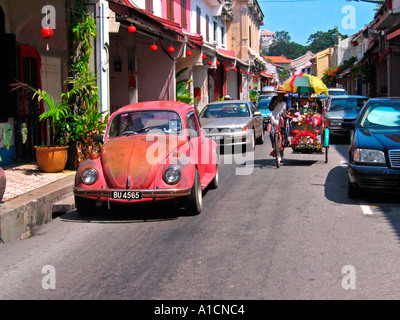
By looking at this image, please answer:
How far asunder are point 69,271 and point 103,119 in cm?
793

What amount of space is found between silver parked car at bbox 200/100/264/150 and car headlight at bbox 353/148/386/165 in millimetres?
7260

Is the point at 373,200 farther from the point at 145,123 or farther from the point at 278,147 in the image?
the point at 278,147

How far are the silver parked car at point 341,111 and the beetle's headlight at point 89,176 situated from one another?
489 inches

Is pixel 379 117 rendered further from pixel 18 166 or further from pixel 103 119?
pixel 18 166

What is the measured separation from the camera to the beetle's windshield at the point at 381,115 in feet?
32.0

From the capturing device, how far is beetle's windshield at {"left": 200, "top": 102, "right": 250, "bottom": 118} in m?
17.5

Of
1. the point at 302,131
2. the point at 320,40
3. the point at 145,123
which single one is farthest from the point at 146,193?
the point at 320,40

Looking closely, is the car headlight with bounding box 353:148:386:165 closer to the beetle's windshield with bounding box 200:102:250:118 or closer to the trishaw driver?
the trishaw driver

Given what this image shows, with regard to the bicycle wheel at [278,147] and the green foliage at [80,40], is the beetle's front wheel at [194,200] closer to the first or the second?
the bicycle wheel at [278,147]

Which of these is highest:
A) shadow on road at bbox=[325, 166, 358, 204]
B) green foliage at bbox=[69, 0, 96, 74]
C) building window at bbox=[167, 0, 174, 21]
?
building window at bbox=[167, 0, 174, 21]

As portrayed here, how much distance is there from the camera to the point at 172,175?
7656 mm

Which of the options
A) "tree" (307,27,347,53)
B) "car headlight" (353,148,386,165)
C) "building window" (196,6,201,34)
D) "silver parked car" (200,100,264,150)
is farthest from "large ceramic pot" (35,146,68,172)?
"tree" (307,27,347,53)

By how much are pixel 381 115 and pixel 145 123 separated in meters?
4.43

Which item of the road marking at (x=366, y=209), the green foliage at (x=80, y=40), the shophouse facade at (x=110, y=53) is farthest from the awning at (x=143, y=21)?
the road marking at (x=366, y=209)
